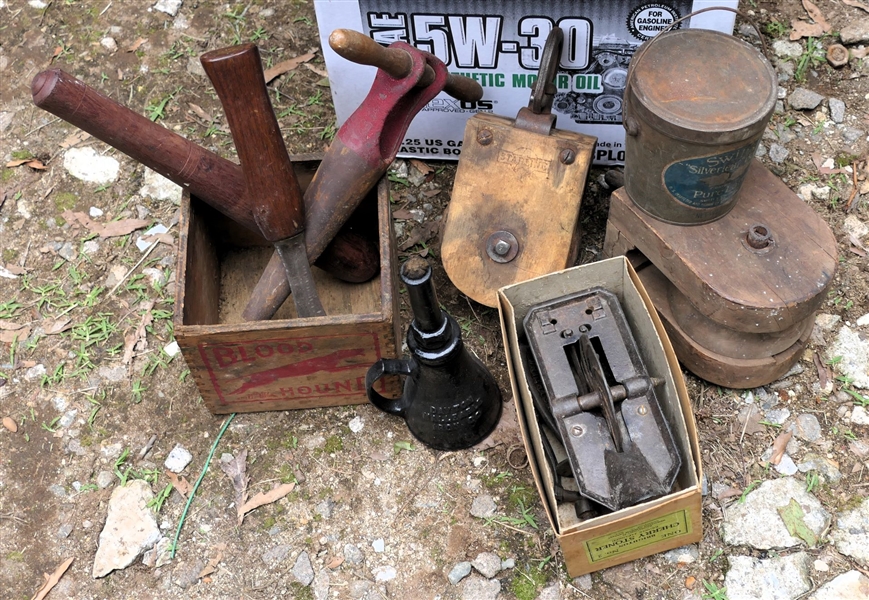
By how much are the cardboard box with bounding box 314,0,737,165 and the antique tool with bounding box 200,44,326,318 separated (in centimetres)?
81

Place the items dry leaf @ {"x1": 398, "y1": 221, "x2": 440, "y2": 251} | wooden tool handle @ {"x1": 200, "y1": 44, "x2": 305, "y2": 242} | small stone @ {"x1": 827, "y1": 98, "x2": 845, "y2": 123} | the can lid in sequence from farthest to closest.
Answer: small stone @ {"x1": 827, "y1": 98, "x2": 845, "y2": 123}
dry leaf @ {"x1": 398, "y1": 221, "x2": 440, "y2": 251}
the can lid
wooden tool handle @ {"x1": 200, "y1": 44, "x2": 305, "y2": 242}

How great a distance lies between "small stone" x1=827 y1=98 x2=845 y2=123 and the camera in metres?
3.17

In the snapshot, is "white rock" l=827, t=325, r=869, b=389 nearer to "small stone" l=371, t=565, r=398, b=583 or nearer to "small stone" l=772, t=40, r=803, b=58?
"small stone" l=772, t=40, r=803, b=58

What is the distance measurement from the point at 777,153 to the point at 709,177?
988 millimetres

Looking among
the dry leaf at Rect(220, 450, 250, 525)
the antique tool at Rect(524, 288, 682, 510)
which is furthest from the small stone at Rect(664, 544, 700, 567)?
the dry leaf at Rect(220, 450, 250, 525)

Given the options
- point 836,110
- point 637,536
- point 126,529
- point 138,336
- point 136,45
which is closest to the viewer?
point 637,536

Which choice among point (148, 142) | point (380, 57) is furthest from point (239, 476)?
point (380, 57)

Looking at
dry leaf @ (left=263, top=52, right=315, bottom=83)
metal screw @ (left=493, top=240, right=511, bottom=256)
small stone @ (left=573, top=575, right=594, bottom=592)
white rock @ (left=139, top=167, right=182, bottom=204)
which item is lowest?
small stone @ (left=573, top=575, right=594, bottom=592)

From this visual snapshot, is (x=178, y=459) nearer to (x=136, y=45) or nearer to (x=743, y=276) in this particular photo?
(x=743, y=276)

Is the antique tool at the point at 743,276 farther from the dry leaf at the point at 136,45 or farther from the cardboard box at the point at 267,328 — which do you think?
the dry leaf at the point at 136,45

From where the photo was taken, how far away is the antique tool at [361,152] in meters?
2.40

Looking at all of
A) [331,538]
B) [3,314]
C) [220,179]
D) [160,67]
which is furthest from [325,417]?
[160,67]

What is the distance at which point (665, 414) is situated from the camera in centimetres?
233

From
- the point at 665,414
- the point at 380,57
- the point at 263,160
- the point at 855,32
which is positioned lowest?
the point at 665,414
